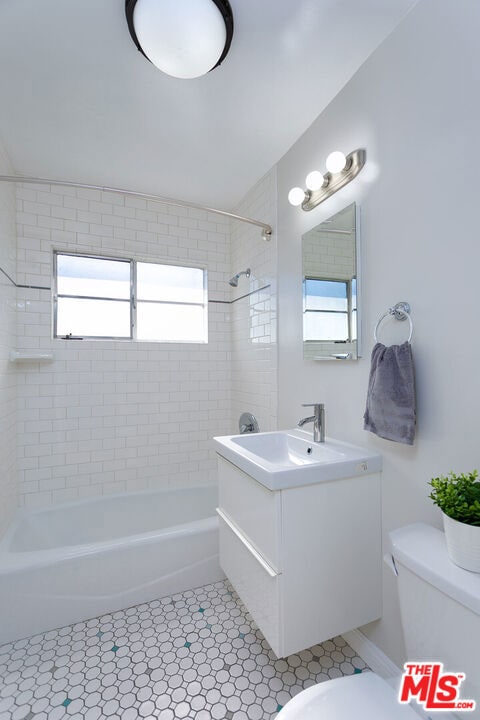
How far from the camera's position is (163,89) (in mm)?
1653

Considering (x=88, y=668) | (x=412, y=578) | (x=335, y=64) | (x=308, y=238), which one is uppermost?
(x=335, y=64)

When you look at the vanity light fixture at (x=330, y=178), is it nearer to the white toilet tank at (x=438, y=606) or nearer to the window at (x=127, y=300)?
the window at (x=127, y=300)

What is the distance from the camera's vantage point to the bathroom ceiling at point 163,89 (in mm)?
1325

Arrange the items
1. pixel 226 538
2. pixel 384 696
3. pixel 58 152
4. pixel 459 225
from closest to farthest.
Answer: pixel 384 696 → pixel 459 225 → pixel 226 538 → pixel 58 152

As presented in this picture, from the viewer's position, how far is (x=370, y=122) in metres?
1.48

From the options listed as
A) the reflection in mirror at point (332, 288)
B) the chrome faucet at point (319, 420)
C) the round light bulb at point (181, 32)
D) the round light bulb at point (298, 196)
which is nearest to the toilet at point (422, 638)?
the chrome faucet at point (319, 420)

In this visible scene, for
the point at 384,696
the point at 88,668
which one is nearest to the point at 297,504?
the point at 384,696

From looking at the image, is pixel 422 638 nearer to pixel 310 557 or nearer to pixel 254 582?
pixel 310 557

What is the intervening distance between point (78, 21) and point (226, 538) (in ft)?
7.75

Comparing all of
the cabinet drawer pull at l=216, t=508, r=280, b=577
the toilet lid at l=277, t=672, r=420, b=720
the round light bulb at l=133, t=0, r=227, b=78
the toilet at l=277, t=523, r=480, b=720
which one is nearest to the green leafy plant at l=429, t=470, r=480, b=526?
the toilet at l=277, t=523, r=480, b=720

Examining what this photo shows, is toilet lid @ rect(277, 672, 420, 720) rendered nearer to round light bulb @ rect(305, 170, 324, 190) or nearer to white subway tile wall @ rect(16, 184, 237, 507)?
round light bulb @ rect(305, 170, 324, 190)

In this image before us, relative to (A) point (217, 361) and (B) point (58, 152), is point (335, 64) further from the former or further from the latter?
(A) point (217, 361)

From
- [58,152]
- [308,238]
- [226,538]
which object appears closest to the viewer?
[226,538]

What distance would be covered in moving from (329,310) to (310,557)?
1.13m
